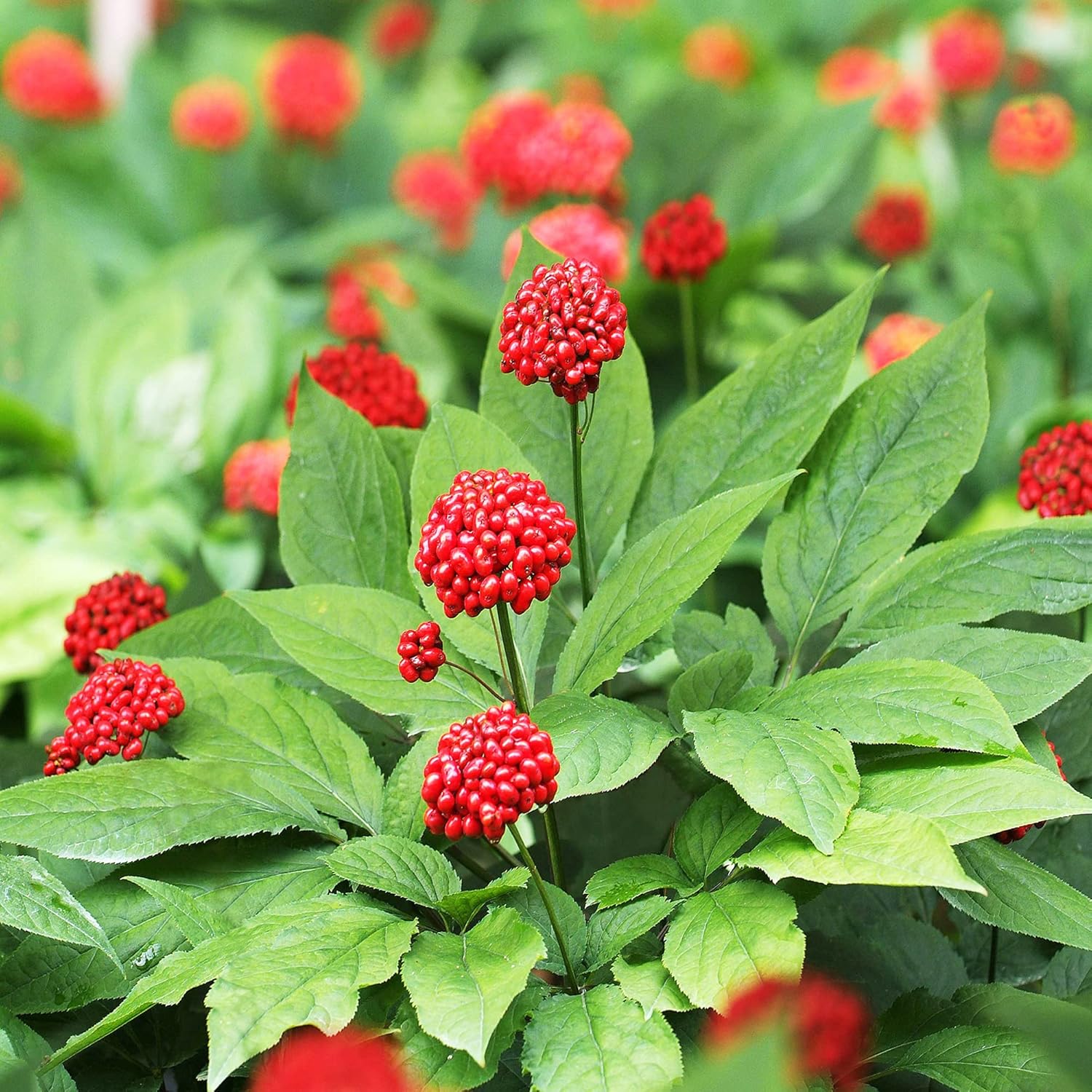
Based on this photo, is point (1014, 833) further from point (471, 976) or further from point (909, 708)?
point (471, 976)

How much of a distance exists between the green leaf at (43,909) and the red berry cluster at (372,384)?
1.32 feet

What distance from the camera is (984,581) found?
72 cm

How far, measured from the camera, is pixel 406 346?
1469 millimetres

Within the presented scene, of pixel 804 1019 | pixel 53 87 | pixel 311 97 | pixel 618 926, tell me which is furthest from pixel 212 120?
pixel 804 1019

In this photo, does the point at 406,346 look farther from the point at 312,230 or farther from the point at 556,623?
the point at 312,230

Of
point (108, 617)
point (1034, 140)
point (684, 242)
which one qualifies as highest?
point (1034, 140)

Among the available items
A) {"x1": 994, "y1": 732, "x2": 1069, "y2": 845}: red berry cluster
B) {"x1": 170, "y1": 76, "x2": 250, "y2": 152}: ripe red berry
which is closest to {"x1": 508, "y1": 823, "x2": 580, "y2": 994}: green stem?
{"x1": 994, "y1": 732, "x2": 1069, "y2": 845}: red berry cluster

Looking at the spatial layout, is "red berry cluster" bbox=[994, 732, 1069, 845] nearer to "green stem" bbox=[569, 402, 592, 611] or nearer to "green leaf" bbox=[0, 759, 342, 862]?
"green stem" bbox=[569, 402, 592, 611]

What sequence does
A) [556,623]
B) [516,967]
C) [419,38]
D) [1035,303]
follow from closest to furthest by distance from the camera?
1. [516,967]
2. [556,623]
3. [1035,303]
4. [419,38]

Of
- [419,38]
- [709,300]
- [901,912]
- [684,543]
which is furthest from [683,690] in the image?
[419,38]

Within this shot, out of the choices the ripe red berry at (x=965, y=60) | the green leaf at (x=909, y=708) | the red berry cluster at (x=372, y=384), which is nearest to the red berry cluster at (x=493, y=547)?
the green leaf at (x=909, y=708)

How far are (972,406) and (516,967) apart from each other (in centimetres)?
41

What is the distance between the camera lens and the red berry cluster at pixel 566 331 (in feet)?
2.18

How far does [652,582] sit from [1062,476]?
0.98ft
